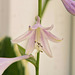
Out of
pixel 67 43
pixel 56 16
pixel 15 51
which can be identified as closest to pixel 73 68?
pixel 67 43

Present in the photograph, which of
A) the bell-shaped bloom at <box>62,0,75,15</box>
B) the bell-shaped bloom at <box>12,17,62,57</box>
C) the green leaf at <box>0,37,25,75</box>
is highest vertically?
the bell-shaped bloom at <box>62,0,75,15</box>

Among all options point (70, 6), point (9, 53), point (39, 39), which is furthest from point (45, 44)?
point (9, 53)

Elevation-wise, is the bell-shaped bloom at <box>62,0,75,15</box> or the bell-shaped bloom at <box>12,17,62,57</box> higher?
the bell-shaped bloom at <box>62,0,75,15</box>

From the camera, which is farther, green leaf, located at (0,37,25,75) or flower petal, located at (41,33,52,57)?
green leaf, located at (0,37,25,75)

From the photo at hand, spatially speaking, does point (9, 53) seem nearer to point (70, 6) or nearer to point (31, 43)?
point (31, 43)

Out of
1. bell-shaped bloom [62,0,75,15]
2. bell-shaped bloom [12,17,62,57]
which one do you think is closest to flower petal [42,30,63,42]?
bell-shaped bloom [12,17,62,57]

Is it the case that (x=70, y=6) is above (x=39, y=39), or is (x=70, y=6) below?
above

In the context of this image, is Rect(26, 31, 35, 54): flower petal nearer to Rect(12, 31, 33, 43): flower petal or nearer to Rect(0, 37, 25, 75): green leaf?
Rect(12, 31, 33, 43): flower petal

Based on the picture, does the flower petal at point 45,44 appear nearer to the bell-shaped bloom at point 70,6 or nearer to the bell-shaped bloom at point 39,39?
the bell-shaped bloom at point 39,39

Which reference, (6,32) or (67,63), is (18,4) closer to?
(6,32)

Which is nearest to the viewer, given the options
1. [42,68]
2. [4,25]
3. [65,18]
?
[4,25]

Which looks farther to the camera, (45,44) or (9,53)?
(9,53)
